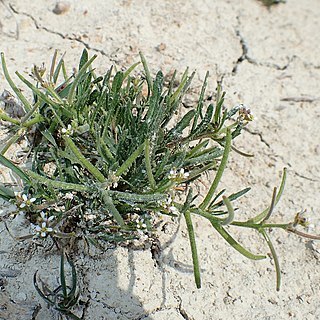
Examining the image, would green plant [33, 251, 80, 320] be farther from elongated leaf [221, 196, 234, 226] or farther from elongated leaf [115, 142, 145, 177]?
elongated leaf [221, 196, 234, 226]

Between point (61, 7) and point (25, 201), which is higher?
point (61, 7)

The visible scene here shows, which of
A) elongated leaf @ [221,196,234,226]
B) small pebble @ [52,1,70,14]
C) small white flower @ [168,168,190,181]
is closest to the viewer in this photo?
elongated leaf @ [221,196,234,226]

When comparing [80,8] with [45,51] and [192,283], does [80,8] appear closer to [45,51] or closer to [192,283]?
[45,51]

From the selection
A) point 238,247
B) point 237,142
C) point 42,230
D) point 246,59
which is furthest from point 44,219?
point 246,59

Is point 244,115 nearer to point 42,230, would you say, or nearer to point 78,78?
point 78,78

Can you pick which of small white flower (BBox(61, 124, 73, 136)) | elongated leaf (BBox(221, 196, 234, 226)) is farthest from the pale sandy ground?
elongated leaf (BBox(221, 196, 234, 226))

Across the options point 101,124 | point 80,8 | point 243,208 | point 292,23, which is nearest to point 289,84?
point 292,23
